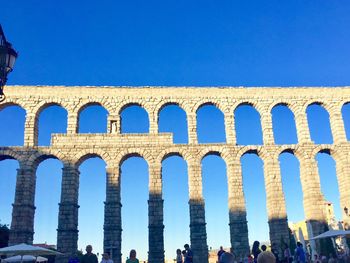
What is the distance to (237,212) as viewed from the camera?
1105 inches

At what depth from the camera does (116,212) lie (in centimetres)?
2758

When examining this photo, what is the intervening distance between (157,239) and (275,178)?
31.9ft

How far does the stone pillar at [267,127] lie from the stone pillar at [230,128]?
94.4 inches

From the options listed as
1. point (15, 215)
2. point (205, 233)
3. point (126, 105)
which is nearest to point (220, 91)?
point (126, 105)

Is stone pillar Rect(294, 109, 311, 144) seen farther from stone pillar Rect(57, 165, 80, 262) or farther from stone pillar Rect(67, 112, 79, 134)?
stone pillar Rect(57, 165, 80, 262)

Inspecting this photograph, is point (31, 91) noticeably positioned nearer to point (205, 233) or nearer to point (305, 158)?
point (205, 233)

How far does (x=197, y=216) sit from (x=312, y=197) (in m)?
8.72

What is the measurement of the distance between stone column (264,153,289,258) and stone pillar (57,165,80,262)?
1378 centimetres

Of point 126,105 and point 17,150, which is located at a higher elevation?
point 126,105

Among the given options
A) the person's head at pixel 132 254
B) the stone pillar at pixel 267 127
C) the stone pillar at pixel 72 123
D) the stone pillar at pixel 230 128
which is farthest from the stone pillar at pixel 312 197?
the person's head at pixel 132 254

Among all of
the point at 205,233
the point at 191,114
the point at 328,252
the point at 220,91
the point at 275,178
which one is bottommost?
the point at 328,252

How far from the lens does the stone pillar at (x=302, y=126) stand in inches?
1218

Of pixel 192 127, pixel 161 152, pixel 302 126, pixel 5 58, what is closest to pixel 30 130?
pixel 161 152

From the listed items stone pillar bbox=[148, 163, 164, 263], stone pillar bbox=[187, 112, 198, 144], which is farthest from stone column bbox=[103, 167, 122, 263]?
stone pillar bbox=[187, 112, 198, 144]
